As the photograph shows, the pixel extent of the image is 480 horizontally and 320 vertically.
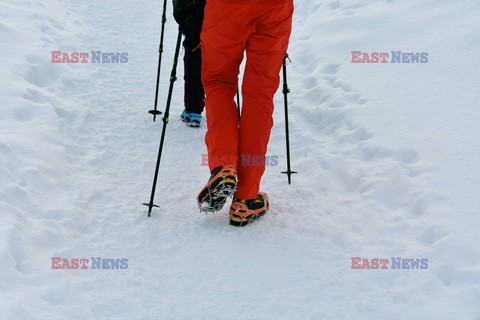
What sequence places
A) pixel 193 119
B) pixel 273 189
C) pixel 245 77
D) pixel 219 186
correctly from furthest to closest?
pixel 193 119
pixel 273 189
pixel 245 77
pixel 219 186

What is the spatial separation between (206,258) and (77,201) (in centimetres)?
110

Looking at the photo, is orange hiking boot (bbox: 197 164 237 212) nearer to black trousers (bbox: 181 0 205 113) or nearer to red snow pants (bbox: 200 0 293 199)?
red snow pants (bbox: 200 0 293 199)

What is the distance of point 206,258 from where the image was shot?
3.49 metres

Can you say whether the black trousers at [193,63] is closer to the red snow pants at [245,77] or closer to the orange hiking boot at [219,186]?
the red snow pants at [245,77]

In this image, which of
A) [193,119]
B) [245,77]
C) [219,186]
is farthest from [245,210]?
[193,119]

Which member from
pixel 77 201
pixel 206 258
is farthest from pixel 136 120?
pixel 206 258

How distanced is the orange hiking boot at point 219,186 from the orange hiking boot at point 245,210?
224mm

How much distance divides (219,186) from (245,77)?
0.79m

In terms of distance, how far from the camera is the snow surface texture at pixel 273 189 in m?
3.11

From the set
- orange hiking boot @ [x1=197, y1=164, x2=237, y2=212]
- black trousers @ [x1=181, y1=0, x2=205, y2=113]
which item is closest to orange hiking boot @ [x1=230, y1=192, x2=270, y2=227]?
orange hiking boot @ [x1=197, y1=164, x2=237, y2=212]

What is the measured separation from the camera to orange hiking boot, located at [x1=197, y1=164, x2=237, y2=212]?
3.50 m

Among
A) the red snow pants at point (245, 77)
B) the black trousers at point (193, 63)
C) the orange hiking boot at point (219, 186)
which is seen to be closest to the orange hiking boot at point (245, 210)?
the red snow pants at point (245, 77)

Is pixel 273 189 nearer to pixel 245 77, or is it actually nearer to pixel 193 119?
pixel 245 77

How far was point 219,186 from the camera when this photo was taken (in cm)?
350
